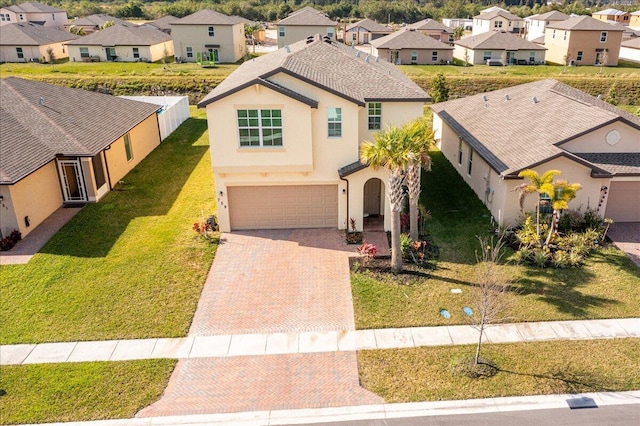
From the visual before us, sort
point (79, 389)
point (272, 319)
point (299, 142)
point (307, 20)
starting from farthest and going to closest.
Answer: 1. point (307, 20)
2. point (299, 142)
3. point (272, 319)
4. point (79, 389)

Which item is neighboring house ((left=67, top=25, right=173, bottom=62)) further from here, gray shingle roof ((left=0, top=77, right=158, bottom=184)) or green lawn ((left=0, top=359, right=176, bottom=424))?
green lawn ((left=0, top=359, right=176, bottom=424))

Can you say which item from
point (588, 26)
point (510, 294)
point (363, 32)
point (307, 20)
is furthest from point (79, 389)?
point (363, 32)

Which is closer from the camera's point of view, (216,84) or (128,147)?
(128,147)

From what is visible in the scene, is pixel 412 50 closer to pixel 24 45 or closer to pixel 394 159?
pixel 394 159

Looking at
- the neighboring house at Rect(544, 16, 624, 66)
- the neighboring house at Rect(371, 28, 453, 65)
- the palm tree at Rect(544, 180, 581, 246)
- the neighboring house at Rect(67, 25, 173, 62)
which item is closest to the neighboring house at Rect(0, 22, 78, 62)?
the neighboring house at Rect(67, 25, 173, 62)

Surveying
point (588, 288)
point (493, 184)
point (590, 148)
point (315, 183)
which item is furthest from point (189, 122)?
point (588, 288)

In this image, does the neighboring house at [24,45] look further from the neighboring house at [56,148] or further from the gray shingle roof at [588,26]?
the gray shingle roof at [588,26]
